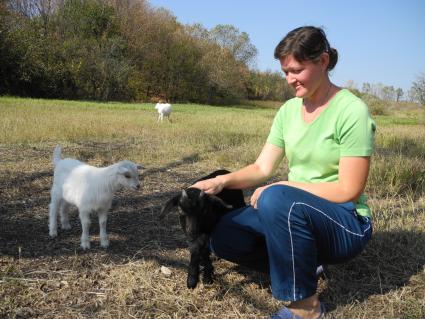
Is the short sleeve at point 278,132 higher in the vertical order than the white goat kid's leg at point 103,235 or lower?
higher

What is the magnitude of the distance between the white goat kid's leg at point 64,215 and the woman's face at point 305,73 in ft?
8.52

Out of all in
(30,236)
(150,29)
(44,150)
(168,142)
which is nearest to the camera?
(30,236)

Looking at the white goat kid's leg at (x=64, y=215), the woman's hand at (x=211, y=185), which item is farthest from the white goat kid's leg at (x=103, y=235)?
the woman's hand at (x=211, y=185)

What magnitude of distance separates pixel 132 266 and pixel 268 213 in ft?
4.59

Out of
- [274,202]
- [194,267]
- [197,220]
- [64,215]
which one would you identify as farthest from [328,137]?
A: [64,215]

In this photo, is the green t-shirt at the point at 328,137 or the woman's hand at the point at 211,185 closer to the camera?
the green t-shirt at the point at 328,137

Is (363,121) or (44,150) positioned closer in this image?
(363,121)

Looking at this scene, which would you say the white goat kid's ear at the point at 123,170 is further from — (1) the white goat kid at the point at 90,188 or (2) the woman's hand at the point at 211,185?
(2) the woman's hand at the point at 211,185

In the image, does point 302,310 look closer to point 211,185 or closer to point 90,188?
point 211,185

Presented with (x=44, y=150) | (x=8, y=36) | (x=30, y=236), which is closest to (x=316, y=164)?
(x=30, y=236)

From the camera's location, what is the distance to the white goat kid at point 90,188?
149 inches

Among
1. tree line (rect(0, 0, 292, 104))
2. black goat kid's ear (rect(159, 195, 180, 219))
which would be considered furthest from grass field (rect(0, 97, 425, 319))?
tree line (rect(0, 0, 292, 104))

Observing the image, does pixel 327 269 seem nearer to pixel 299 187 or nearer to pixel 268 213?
pixel 299 187

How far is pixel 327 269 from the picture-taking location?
3307 millimetres
